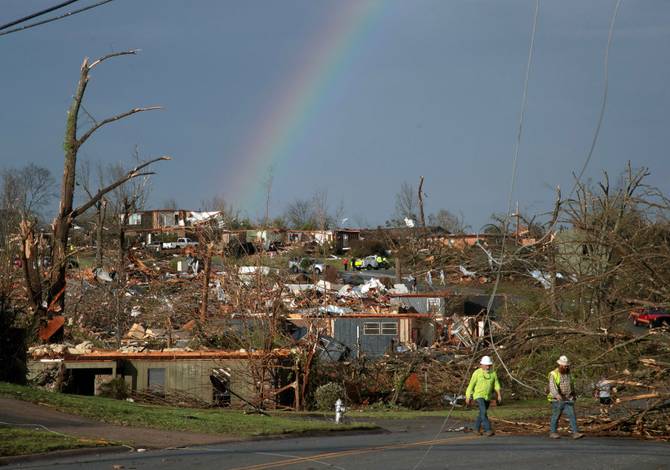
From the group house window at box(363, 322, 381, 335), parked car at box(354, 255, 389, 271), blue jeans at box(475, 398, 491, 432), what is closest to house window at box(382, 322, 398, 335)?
house window at box(363, 322, 381, 335)

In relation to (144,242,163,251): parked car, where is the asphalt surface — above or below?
below

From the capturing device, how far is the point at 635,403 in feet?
58.0

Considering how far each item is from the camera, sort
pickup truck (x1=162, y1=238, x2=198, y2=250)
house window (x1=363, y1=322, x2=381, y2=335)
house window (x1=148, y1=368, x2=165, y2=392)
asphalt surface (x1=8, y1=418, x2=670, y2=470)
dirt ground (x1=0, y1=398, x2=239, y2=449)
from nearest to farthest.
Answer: asphalt surface (x1=8, y1=418, x2=670, y2=470) → dirt ground (x1=0, y1=398, x2=239, y2=449) → house window (x1=148, y1=368, x2=165, y2=392) → house window (x1=363, y1=322, x2=381, y2=335) → pickup truck (x1=162, y1=238, x2=198, y2=250)

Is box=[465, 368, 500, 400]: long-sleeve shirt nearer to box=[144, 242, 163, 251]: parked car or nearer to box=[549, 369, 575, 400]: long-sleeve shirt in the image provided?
box=[549, 369, 575, 400]: long-sleeve shirt

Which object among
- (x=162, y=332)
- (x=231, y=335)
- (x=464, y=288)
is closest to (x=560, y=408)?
(x=231, y=335)

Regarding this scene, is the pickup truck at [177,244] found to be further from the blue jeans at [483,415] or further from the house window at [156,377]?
the blue jeans at [483,415]

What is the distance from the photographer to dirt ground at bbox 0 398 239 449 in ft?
45.1

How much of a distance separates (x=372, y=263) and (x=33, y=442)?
198 ft

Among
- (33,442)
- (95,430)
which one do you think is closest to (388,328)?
(95,430)

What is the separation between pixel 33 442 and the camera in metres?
12.2

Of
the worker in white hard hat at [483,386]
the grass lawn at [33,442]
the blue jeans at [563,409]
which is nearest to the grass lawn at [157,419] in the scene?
the grass lawn at [33,442]

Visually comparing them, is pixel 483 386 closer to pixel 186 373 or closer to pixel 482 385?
pixel 482 385

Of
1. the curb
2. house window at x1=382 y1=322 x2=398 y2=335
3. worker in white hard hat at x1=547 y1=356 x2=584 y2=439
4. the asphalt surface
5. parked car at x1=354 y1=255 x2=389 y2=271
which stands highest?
parked car at x1=354 y1=255 x2=389 y2=271

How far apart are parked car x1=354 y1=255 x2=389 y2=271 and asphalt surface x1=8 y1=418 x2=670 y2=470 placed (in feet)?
179
